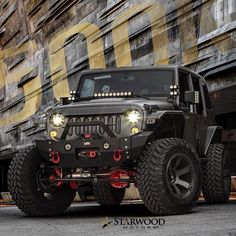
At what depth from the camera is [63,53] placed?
2775 cm

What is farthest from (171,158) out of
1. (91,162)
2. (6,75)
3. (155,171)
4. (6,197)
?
(6,75)

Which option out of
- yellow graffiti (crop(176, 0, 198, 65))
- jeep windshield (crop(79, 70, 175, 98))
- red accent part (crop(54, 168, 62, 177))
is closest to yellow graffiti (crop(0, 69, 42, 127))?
yellow graffiti (crop(176, 0, 198, 65))

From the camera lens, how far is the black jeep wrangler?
722 cm

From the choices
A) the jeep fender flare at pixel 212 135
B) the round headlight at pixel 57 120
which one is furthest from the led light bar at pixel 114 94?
the jeep fender flare at pixel 212 135

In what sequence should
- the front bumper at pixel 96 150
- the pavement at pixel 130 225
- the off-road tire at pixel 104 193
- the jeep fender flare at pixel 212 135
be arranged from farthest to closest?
the off-road tire at pixel 104 193 < the jeep fender flare at pixel 212 135 < the front bumper at pixel 96 150 < the pavement at pixel 130 225

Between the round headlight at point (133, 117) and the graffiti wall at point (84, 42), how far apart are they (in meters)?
1.74

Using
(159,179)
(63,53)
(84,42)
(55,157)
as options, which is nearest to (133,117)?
(159,179)

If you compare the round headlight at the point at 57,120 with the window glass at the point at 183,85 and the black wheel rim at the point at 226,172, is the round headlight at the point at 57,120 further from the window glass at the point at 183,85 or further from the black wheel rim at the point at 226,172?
the black wheel rim at the point at 226,172

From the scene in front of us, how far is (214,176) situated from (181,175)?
201cm

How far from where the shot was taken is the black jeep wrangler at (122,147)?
284 inches

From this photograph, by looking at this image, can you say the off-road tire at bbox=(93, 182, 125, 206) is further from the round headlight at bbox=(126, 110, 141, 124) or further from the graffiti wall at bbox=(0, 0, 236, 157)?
the round headlight at bbox=(126, 110, 141, 124)

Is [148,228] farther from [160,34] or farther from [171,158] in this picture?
[160,34]

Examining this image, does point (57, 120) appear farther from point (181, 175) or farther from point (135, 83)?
point (181, 175)

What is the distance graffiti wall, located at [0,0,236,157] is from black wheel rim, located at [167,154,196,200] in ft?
7.12
